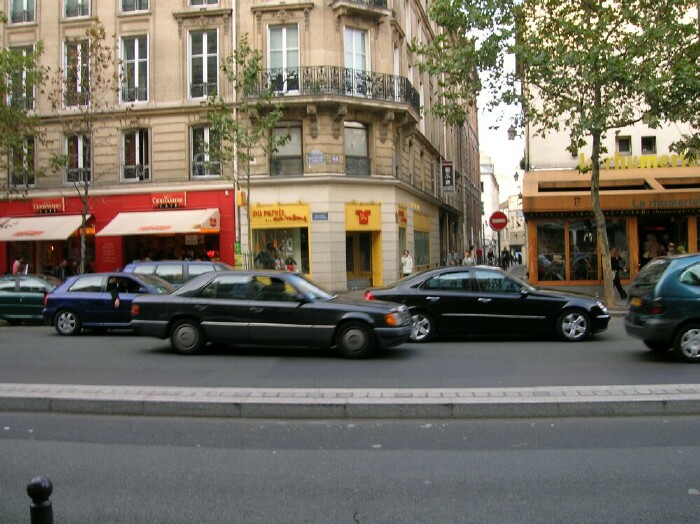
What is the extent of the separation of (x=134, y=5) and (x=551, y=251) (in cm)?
1949

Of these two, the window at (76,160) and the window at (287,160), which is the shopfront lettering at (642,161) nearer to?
the window at (287,160)

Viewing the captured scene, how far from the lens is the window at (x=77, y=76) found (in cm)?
2362

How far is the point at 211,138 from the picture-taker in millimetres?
24984

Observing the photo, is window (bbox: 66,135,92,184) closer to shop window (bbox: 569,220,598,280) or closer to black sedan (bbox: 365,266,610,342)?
black sedan (bbox: 365,266,610,342)

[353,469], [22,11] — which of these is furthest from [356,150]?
[353,469]

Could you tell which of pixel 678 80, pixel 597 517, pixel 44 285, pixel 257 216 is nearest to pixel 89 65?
pixel 257 216

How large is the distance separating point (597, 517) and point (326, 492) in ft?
6.01

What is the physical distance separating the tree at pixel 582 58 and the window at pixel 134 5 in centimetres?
1425

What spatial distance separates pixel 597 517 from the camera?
4160 mm

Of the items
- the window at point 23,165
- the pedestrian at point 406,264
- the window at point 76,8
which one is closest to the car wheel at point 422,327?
the pedestrian at point 406,264

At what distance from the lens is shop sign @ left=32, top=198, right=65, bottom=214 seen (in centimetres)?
2714

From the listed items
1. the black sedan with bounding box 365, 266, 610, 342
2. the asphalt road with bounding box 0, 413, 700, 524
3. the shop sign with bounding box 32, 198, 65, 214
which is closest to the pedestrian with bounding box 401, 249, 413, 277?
the black sedan with bounding box 365, 266, 610, 342

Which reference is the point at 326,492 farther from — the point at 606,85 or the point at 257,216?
the point at 257,216

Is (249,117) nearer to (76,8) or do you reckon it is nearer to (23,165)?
(23,165)
